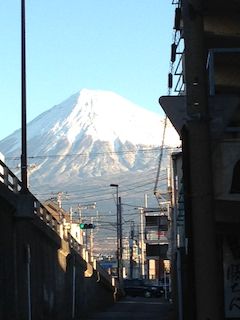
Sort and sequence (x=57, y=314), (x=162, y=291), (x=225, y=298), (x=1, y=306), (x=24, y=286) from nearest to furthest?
(x=225, y=298)
(x=1, y=306)
(x=24, y=286)
(x=57, y=314)
(x=162, y=291)

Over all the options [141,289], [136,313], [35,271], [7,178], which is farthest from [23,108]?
[141,289]

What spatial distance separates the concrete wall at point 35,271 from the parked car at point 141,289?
1184 inches

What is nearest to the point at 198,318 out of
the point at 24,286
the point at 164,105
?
the point at 164,105

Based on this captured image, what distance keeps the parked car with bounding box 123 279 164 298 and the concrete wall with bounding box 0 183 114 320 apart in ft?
98.7

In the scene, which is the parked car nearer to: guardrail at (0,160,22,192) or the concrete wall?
the concrete wall

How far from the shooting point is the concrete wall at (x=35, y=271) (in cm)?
2333

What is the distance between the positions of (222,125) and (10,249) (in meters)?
16.9

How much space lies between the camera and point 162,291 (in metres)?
76.3

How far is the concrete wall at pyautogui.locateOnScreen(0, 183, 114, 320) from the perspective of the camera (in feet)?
76.5

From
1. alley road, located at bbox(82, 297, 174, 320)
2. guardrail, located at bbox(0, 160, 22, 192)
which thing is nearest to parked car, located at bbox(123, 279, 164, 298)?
alley road, located at bbox(82, 297, 174, 320)

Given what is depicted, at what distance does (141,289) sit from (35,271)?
48.4 meters

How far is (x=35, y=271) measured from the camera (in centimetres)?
2831

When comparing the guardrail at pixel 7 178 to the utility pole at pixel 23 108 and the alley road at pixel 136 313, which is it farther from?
the alley road at pixel 136 313

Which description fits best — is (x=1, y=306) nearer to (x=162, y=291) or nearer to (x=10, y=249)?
(x=10, y=249)
